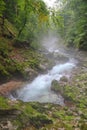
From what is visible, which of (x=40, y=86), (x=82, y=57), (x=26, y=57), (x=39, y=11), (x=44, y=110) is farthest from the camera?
(x=82, y=57)

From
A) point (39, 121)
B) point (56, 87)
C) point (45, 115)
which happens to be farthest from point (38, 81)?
point (39, 121)

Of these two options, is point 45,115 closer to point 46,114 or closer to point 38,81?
point 46,114

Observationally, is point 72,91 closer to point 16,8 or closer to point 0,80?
point 0,80

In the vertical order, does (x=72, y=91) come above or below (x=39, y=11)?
above

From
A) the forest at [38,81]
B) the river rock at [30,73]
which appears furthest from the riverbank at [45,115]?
the river rock at [30,73]

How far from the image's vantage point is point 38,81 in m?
12.8

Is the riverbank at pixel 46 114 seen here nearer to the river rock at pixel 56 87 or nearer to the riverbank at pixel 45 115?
the riverbank at pixel 45 115

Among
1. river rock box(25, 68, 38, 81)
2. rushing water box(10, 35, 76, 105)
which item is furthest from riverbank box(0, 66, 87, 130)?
river rock box(25, 68, 38, 81)

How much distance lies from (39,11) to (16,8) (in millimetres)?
12861

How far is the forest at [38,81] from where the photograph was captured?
21.5 ft

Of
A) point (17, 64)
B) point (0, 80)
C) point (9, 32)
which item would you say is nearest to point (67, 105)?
point (0, 80)

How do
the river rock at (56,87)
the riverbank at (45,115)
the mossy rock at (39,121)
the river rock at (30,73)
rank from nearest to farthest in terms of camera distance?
1. the riverbank at (45,115)
2. the mossy rock at (39,121)
3. the river rock at (56,87)
4. the river rock at (30,73)

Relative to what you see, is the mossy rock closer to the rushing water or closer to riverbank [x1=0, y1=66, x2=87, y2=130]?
riverbank [x1=0, y1=66, x2=87, y2=130]

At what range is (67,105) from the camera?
9.11 metres
